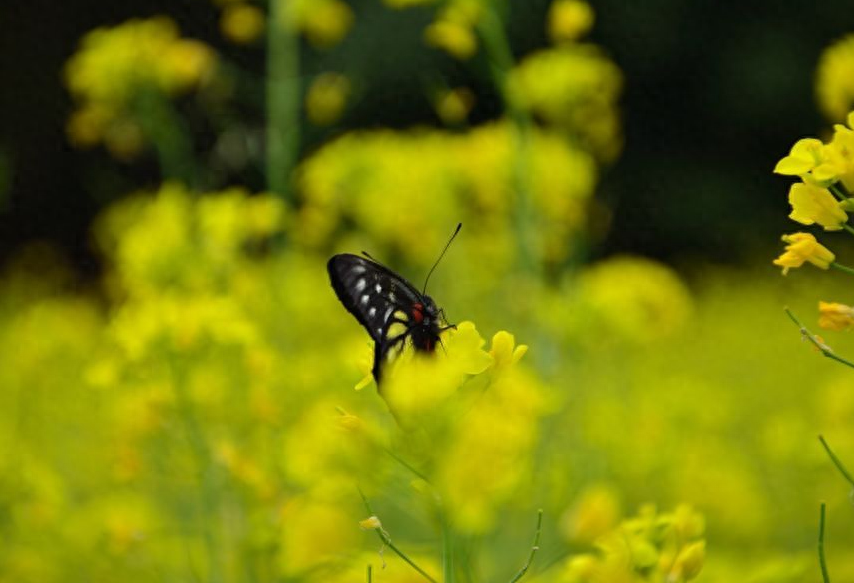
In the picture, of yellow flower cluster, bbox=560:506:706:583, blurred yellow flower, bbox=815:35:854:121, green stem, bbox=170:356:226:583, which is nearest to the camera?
yellow flower cluster, bbox=560:506:706:583

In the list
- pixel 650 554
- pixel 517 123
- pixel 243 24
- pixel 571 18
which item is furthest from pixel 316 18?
pixel 650 554

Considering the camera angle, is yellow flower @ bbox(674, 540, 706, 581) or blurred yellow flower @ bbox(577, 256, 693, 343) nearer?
yellow flower @ bbox(674, 540, 706, 581)

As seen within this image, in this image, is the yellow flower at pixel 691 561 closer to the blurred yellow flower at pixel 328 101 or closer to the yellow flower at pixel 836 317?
the yellow flower at pixel 836 317

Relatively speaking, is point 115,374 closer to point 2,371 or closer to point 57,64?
point 2,371

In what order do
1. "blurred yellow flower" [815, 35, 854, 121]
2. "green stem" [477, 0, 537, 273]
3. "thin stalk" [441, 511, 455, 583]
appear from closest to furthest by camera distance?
"thin stalk" [441, 511, 455, 583]
"blurred yellow flower" [815, 35, 854, 121]
"green stem" [477, 0, 537, 273]

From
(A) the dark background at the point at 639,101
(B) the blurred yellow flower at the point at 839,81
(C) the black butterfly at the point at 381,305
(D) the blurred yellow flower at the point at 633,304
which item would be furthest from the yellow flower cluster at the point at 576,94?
(A) the dark background at the point at 639,101

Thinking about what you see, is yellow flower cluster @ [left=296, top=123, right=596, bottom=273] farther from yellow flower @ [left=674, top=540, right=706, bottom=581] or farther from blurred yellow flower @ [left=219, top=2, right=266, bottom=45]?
yellow flower @ [left=674, top=540, right=706, bottom=581]

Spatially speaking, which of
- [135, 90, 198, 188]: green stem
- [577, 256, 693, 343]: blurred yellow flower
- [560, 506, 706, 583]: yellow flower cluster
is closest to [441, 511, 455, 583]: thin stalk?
[560, 506, 706, 583]: yellow flower cluster

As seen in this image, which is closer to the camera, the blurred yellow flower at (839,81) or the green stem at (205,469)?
the green stem at (205,469)
